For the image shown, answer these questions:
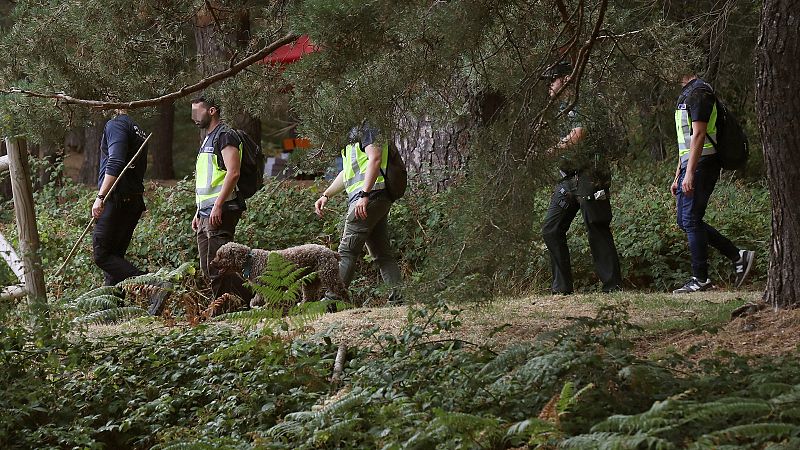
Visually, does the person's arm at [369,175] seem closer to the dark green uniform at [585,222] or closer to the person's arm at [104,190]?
the dark green uniform at [585,222]

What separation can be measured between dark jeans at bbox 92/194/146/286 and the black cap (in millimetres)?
4817

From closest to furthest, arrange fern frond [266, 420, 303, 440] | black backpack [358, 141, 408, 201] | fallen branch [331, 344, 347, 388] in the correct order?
fern frond [266, 420, 303, 440] → fallen branch [331, 344, 347, 388] → black backpack [358, 141, 408, 201]

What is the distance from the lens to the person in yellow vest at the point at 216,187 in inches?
412

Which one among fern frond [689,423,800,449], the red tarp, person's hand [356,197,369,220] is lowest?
fern frond [689,423,800,449]

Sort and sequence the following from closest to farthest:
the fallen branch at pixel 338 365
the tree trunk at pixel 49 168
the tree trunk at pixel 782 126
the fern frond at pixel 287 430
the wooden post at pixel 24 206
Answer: the fern frond at pixel 287 430 < the fallen branch at pixel 338 365 < the tree trunk at pixel 782 126 < the wooden post at pixel 24 206 < the tree trunk at pixel 49 168

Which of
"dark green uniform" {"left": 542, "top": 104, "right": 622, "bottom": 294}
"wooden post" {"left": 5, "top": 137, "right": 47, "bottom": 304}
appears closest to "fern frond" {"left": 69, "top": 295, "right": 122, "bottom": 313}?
"wooden post" {"left": 5, "top": 137, "right": 47, "bottom": 304}

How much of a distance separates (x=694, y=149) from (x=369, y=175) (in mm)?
2953

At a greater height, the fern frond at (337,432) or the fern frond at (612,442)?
the fern frond at (612,442)

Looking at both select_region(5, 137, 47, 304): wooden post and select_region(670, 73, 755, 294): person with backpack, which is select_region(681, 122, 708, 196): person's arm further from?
select_region(5, 137, 47, 304): wooden post

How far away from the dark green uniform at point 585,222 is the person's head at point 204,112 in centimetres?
336

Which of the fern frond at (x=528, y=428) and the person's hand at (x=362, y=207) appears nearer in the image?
the fern frond at (x=528, y=428)

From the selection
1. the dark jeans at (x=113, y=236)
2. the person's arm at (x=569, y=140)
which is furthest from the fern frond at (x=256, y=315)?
the dark jeans at (x=113, y=236)

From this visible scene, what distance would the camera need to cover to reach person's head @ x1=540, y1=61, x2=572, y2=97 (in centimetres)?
789

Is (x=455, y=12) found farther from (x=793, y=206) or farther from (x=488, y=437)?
(x=488, y=437)
